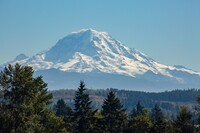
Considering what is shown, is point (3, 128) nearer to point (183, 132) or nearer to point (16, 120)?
point (16, 120)

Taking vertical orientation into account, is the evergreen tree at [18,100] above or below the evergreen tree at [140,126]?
above

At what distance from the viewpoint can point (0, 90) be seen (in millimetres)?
57406

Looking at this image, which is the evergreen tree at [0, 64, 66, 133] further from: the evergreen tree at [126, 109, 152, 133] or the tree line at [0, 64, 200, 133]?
the evergreen tree at [126, 109, 152, 133]

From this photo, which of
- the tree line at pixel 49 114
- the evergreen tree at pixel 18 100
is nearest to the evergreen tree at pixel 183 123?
the tree line at pixel 49 114

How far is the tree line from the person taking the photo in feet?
181

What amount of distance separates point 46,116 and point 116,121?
1453 centimetres

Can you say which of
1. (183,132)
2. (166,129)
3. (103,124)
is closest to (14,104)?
(103,124)

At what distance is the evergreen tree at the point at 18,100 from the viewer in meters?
54.7

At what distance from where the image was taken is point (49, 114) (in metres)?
70.8

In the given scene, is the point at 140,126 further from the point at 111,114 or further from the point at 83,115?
the point at 83,115

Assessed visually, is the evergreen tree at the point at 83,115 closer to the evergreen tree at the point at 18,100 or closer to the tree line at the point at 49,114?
the tree line at the point at 49,114

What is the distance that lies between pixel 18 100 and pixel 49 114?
49.5ft

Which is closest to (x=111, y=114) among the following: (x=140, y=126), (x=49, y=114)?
(x=140, y=126)

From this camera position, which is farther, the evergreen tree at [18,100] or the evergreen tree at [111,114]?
the evergreen tree at [111,114]
